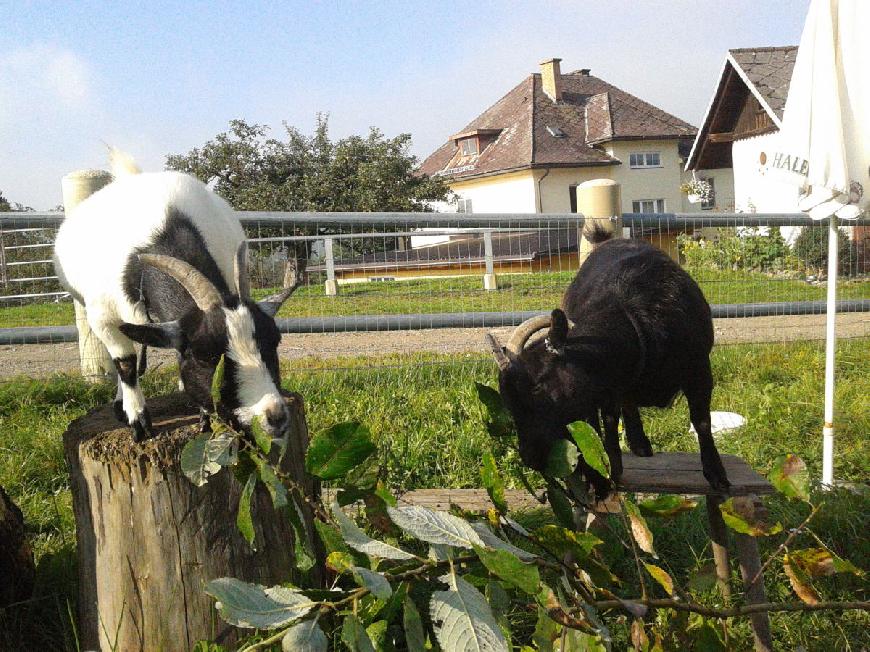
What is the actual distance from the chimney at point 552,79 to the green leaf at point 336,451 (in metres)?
37.0

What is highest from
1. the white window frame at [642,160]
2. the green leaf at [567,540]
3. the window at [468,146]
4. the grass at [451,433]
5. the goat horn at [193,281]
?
the window at [468,146]

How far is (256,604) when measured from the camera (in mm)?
1758

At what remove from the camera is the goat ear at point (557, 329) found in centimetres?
285

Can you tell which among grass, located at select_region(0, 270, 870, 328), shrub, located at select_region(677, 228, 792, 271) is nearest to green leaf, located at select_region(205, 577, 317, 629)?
grass, located at select_region(0, 270, 870, 328)

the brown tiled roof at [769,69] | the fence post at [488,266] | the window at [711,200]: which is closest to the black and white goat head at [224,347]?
the fence post at [488,266]

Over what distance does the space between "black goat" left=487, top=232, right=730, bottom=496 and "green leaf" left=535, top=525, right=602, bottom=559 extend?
74 cm

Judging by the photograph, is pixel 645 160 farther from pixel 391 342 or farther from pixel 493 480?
pixel 493 480

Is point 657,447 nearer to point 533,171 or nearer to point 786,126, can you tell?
point 786,126

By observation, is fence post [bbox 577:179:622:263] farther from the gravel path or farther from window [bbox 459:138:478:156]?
window [bbox 459:138:478:156]

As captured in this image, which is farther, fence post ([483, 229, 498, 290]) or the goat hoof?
fence post ([483, 229, 498, 290])

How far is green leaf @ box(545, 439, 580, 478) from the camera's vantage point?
2.23 m

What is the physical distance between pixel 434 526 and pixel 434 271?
14.9 feet

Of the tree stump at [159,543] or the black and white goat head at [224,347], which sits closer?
the tree stump at [159,543]

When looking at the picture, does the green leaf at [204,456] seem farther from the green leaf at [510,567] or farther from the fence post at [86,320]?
the fence post at [86,320]
